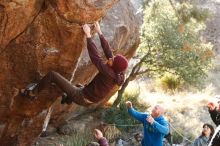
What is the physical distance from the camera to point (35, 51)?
8172 mm

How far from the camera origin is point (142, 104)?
58.6ft

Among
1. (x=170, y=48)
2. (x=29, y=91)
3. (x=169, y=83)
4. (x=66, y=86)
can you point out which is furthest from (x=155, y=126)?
(x=169, y=83)

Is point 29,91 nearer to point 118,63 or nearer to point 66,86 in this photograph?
point 66,86

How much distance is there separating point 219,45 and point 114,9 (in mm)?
21881

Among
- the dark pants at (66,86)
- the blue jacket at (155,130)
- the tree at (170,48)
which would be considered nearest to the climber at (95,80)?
the dark pants at (66,86)

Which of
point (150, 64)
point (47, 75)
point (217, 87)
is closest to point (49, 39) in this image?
point (47, 75)

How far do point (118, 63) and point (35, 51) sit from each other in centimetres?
202

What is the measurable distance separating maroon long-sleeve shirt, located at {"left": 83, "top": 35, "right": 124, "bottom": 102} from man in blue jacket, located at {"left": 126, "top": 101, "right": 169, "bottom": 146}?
33.0 inches

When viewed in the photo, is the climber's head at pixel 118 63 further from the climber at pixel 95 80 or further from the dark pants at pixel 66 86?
the dark pants at pixel 66 86

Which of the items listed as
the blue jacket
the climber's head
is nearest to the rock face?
the climber's head

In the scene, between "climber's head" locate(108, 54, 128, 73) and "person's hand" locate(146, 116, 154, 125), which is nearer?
"climber's head" locate(108, 54, 128, 73)

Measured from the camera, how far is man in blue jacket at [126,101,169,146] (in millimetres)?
7359

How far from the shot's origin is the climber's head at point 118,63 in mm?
6848

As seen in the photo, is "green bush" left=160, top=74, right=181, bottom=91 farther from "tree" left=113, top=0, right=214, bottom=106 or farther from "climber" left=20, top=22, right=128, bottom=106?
"climber" left=20, top=22, right=128, bottom=106
